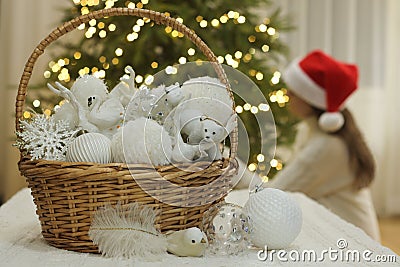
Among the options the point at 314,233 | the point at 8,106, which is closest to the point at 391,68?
the point at 8,106

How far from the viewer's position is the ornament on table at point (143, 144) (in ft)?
3.47

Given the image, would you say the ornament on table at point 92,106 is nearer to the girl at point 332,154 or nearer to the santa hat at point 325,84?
the girl at point 332,154

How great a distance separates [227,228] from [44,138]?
1.10ft

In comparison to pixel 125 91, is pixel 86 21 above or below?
above

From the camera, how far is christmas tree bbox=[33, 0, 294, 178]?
274 cm

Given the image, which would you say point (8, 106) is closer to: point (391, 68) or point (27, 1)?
point (27, 1)

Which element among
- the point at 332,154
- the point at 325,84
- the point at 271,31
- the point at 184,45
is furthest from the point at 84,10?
the point at 332,154

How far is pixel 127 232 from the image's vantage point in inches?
41.1

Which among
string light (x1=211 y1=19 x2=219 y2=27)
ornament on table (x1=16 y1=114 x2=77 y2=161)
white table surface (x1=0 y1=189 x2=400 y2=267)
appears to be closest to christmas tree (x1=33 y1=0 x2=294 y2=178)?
string light (x1=211 y1=19 x2=219 y2=27)

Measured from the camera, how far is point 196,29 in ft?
9.21

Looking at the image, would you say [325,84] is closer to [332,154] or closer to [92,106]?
[332,154]

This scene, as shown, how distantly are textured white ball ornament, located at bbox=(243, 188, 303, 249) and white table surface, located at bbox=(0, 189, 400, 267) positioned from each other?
22mm

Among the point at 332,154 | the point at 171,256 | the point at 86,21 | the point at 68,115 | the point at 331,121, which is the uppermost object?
the point at 86,21

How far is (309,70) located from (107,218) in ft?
5.67
